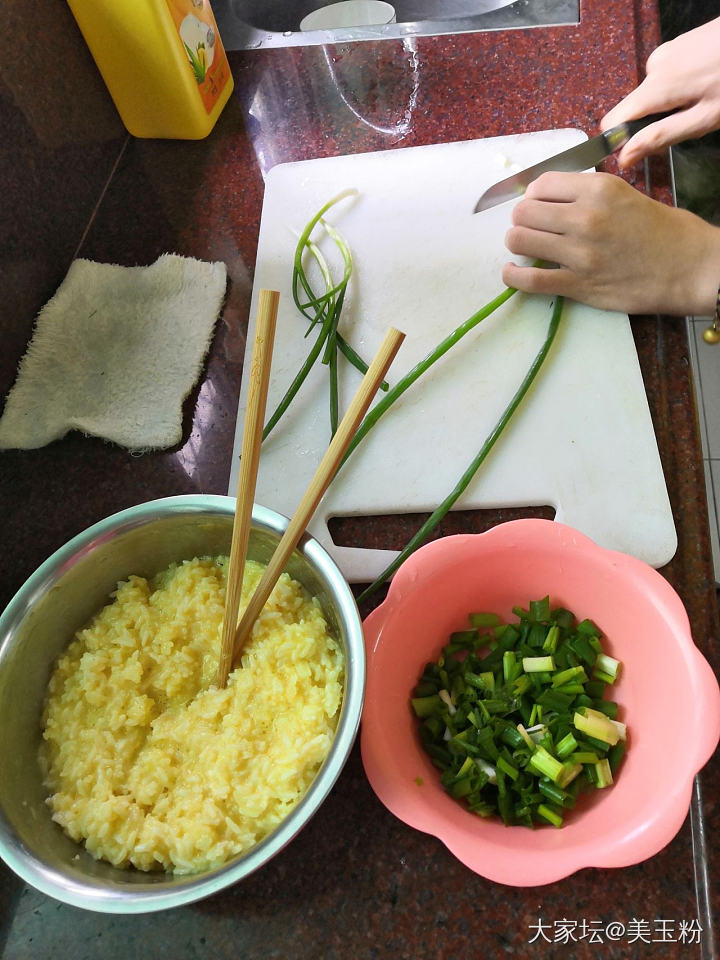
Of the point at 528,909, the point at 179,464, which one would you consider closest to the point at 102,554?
the point at 179,464

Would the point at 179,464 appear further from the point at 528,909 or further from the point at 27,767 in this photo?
the point at 528,909

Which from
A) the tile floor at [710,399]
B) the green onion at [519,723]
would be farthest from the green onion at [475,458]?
the tile floor at [710,399]

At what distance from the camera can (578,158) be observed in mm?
1110

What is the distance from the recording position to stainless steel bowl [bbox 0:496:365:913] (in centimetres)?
57

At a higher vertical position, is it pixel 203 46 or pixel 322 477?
pixel 203 46

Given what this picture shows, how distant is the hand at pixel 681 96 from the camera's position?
1089 mm

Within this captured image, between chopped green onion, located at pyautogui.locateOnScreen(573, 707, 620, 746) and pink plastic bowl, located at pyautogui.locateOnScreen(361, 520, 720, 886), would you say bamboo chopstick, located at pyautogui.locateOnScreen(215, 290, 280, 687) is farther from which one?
chopped green onion, located at pyautogui.locateOnScreen(573, 707, 620, 746)

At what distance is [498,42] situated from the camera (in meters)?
1.32

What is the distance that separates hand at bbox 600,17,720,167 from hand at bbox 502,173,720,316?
13 cm

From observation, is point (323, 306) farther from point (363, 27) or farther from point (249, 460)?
point (363, 27)

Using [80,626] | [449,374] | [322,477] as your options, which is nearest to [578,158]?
[449,374]

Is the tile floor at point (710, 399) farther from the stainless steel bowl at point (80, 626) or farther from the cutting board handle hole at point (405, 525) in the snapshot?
the stainless steel bowl at point (80, 626)

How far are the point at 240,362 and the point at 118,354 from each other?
0.18 metres

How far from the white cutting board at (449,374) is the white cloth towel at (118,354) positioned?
9 cm
